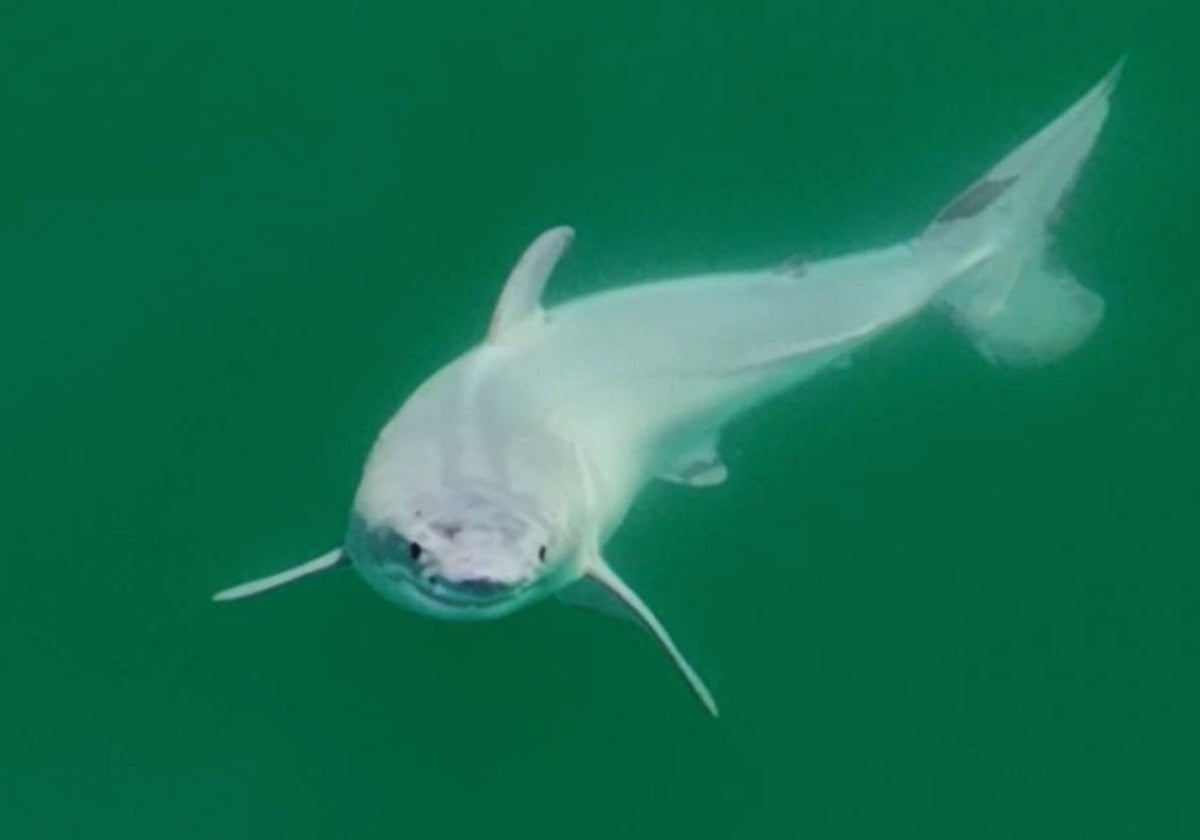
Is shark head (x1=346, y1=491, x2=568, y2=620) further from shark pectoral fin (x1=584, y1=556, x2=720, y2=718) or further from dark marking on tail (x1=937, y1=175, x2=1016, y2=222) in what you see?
dark marking on tail (x1=937, y1=175, x2=1016, y2=222)

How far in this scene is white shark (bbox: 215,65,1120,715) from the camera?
7027 mm

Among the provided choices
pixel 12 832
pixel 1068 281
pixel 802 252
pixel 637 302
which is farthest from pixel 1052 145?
pixel 12 832

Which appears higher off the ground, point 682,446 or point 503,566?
point 503,566

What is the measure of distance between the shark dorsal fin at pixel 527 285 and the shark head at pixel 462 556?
1.67 meters

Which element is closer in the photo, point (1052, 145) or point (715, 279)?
point (715, 279)

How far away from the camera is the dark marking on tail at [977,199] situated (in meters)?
10.4

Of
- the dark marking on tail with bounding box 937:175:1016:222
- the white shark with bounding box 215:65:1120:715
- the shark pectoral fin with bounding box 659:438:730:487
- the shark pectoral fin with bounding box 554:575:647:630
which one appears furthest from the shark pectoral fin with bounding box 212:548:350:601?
the dark marking on tail with bounding box 937:175:1016:222

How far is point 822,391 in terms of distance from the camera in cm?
1097

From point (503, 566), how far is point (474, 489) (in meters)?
0.57

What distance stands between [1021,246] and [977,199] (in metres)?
0.39

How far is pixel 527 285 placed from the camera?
8.85 meters

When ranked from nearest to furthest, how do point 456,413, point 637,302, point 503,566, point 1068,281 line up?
point 503,566 → point 456,413 → point 637,302 → point 1068,281

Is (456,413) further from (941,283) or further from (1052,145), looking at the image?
(1052,145)

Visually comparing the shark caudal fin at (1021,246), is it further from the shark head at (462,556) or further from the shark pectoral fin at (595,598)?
the shark head at (462,556)
